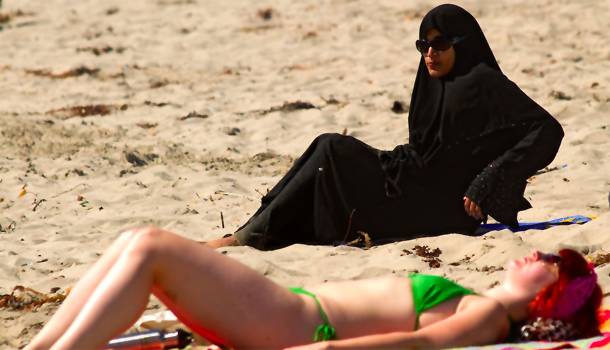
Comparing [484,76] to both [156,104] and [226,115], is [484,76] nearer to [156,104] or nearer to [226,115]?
[226,115]

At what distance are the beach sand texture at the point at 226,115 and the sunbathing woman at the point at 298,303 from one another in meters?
0.82

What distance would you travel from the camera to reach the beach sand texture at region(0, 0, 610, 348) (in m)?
3.71

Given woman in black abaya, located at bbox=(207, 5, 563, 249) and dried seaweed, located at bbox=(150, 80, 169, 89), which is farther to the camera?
dried seaweed, located at bbox=(150, 80, 169, 89)

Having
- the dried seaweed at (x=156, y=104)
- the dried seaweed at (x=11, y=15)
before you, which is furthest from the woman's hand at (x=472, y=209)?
the dried seaweed at (x=11, y=15)

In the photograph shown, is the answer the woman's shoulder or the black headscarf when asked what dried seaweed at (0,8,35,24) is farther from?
the woman's shoulder

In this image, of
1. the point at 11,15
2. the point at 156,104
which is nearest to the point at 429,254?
the point at 156,104

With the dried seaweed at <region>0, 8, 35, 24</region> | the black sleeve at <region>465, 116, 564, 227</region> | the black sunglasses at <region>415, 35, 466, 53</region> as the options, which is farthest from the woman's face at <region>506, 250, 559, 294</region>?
the dried seaweed at <region>0, 8, 35, 24</region>

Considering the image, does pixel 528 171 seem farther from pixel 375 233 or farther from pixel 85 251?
pixel 85 251

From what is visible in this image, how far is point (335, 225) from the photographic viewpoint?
388cm

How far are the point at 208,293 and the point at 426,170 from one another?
2074 millimetres

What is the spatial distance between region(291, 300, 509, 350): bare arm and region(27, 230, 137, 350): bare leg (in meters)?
0.76

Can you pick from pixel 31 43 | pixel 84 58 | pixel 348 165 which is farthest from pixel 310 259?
pixel 31 43

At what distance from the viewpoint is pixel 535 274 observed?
2375mm

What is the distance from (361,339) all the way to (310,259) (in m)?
1.59
